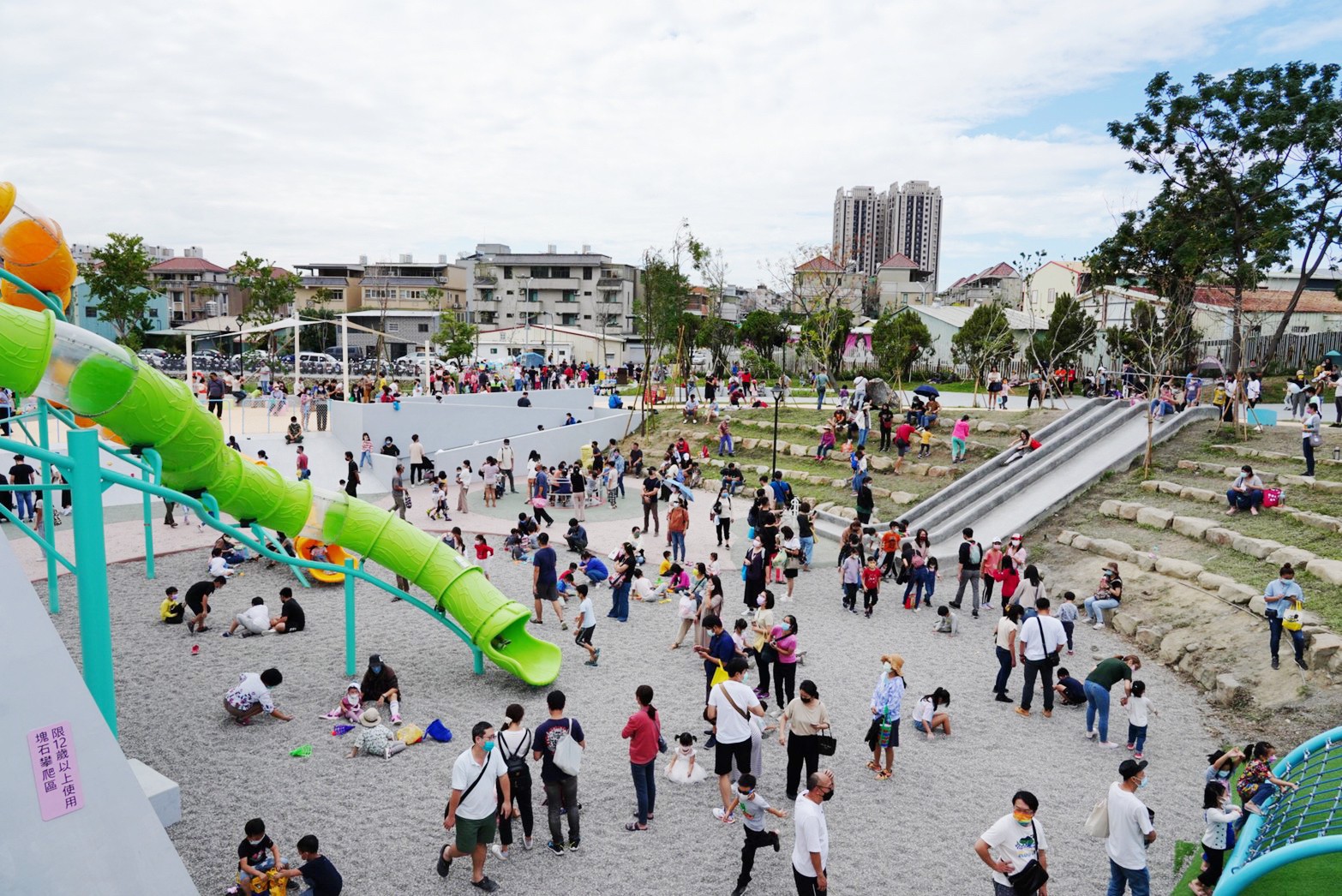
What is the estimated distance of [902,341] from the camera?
47.0 m

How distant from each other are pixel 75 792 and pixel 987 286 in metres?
93.2

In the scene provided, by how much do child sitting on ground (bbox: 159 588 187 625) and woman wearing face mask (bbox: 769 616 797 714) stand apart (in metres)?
9.26

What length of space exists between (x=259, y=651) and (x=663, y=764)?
6593mm

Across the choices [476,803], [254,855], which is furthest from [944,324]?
[254,855]

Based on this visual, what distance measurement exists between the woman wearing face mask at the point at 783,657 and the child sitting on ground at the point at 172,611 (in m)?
9.26

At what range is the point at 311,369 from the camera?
1826 inches

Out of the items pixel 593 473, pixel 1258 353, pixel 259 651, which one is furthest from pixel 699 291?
pixel 259 651

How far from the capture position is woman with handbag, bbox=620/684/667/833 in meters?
8.03

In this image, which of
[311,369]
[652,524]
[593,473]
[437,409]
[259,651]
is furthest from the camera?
[311,369]

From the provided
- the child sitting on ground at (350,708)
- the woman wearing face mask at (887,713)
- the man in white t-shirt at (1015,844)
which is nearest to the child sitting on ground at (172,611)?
the child sitting on ground at (350,708)

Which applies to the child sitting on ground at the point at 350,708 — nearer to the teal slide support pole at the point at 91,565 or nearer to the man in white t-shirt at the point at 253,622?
the teal slide support pole at the point at 91,565

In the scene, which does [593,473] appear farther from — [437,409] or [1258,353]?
[1258,353]

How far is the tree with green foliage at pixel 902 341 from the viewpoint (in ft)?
149

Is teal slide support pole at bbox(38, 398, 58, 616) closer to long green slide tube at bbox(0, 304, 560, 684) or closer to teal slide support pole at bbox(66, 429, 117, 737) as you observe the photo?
long green slide tube at bbox(0, 304, 560, 684)
